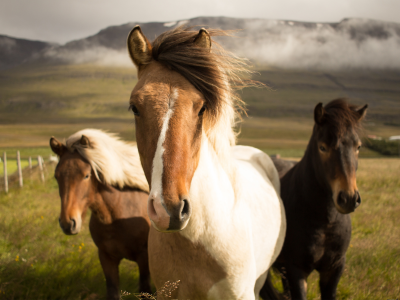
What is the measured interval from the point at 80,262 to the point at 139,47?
13.6 feet

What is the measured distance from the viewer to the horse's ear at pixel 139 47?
69.0 inches

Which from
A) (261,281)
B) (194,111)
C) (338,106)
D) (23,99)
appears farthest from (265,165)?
(23,99)

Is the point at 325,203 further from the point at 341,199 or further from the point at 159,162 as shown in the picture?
the point at 159,162

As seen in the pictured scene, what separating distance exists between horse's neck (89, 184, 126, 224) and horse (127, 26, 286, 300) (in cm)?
159

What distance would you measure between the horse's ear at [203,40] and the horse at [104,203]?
7.67 feet

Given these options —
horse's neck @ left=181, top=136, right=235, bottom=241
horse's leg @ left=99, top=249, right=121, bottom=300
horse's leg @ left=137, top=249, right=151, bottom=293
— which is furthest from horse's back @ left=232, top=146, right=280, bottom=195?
horse's leg @ left=99, top=249, right=121, bottom=300

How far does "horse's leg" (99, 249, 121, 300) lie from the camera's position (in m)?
3.40

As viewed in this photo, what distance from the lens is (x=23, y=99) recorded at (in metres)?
180

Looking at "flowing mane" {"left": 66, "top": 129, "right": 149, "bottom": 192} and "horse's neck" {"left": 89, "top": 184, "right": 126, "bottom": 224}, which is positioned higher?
"flowing mane" {"left": 66, "top": 129, "right": 149, "bottom": 192}

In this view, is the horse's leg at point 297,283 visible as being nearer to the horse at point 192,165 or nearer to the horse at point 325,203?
the horse at point 325,203

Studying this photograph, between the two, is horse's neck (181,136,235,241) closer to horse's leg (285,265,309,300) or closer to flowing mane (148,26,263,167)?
flowing mane (148,26,263,167)

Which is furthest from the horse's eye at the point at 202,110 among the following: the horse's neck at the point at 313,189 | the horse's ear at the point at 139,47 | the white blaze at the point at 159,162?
the horse's neck at the point at 313,189

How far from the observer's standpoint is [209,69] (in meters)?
1.70

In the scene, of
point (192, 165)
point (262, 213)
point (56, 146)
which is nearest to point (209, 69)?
point (192, 165)
